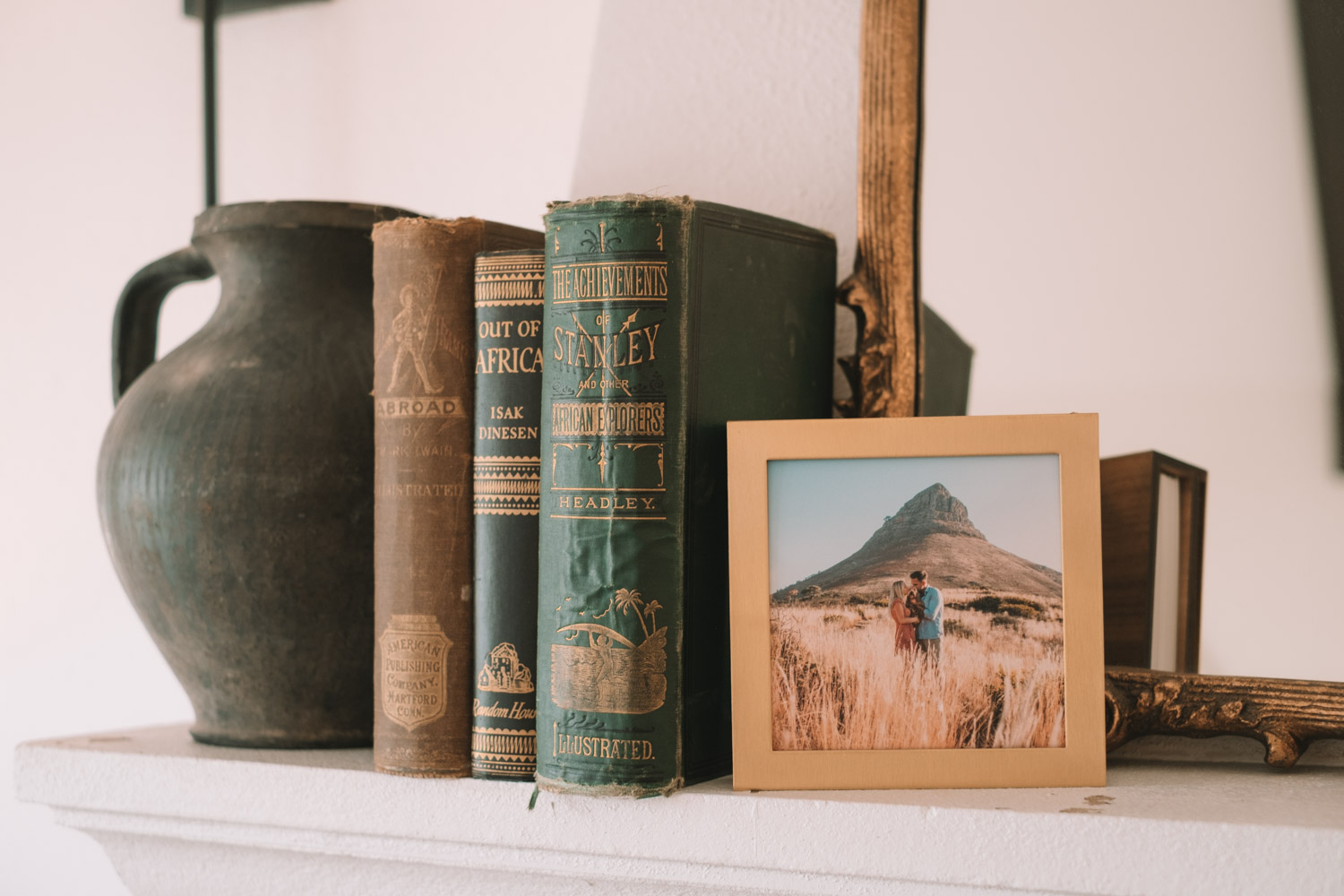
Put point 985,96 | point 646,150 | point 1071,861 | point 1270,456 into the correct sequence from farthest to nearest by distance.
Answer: point 646,150, point 985,96, point 1270,456, point 1071,861

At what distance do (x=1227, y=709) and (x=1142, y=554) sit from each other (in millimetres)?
108

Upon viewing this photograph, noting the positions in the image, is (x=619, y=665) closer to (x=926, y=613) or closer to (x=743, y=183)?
(x=926, y=613)

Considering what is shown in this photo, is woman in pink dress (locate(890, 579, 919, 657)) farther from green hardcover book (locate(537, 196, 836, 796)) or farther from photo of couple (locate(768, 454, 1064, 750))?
green hardcover book (locate(537, 196, 836, 796))

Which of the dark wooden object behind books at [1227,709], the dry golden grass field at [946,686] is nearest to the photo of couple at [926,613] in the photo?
the dry golden grass field at [946,686]

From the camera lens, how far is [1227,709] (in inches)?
26.7

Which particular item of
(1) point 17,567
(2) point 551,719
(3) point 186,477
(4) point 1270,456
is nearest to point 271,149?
(1) point 17,567

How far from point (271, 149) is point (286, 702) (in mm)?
834

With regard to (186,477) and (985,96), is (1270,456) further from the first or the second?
(186,477)

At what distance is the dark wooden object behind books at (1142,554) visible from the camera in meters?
0.71

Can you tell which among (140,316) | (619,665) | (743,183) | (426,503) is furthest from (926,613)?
(140,316)

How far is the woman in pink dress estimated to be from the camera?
2.01ft

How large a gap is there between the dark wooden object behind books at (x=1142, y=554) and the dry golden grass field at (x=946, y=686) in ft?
0.44

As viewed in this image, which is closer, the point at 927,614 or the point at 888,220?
the point at 927,614

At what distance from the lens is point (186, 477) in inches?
29.1
